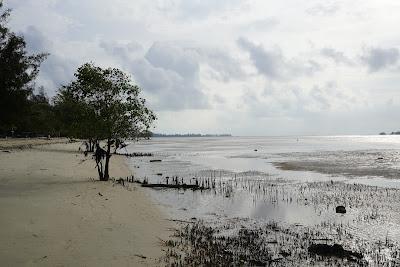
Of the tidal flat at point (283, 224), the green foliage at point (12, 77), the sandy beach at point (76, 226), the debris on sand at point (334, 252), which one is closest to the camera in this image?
the sandy beach at point (76, 226)

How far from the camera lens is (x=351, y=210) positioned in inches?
979

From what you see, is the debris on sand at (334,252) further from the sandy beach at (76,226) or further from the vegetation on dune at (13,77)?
the vegetation on dune at (13,77)

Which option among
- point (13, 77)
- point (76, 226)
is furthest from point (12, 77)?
point (76, 226)

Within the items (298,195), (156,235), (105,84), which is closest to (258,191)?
(298,195)

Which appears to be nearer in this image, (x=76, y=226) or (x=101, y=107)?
(x=76, y=226)

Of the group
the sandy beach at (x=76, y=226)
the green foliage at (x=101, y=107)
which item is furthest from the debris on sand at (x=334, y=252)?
the green foliage at (x=101, y=107)

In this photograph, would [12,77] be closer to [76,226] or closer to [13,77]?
[13,77]

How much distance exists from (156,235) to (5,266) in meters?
6.78

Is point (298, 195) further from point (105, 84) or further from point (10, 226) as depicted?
point (10, 226)

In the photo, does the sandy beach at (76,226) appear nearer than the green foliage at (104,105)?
Yes

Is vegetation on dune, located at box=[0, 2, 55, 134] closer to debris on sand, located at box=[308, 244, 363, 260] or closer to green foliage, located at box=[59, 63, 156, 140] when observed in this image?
green foliage, located at box=[59, 63, 156, 140]

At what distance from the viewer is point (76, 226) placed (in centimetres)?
1563

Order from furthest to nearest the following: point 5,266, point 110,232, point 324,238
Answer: point 324,238 < point 110,232 < point 5,266

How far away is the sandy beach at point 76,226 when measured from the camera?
11984mm
